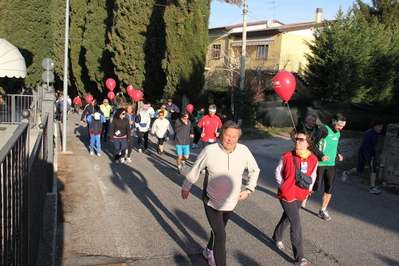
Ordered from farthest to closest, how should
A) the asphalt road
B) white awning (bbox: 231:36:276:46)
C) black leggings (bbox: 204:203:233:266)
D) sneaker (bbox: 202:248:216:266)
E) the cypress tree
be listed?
white awning (bbox: 231:36:276:46) → the cypress tree → the asphalt road → sneaker (bbox: 202:248:216:266) → black leggings (bbox: 204:203:233:266)

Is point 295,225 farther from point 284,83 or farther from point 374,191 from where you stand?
point 284,83

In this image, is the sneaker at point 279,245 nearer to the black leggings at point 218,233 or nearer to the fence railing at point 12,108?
the black leggings at point 218,233

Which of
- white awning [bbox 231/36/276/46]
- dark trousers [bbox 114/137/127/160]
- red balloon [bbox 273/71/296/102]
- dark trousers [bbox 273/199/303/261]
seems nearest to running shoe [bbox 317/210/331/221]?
dark trousers [bbox 273/199/303/261]

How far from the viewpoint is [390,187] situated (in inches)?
338

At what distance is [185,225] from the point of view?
5.98 m

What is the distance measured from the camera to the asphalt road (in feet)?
16.1

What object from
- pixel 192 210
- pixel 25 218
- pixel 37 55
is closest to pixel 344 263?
pixel 192 210

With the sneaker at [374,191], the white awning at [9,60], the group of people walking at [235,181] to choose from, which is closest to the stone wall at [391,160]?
the sneaker at [374,191]

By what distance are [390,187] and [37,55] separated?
101 feet

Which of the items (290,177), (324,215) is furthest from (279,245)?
(324,215)

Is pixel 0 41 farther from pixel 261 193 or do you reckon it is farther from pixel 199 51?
pixel 261 193

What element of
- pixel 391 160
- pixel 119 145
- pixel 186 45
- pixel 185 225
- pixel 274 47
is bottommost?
pixel 185 225

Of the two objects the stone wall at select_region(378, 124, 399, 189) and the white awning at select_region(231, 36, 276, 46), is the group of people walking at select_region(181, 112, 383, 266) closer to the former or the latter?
the stone wall at select_region(378, 124, 399, 189)

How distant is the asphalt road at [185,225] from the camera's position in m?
4.91
